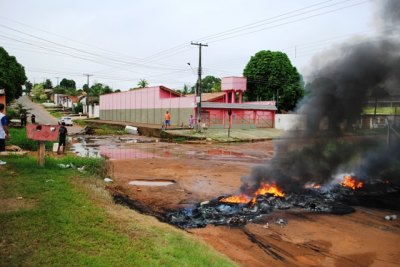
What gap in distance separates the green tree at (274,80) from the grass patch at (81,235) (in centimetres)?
4710

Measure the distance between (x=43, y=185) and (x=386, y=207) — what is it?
34.2 feet

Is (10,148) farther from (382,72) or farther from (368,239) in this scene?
(382,72)

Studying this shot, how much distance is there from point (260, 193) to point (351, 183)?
4.87 meters

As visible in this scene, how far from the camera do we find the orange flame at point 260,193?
10.7 meters

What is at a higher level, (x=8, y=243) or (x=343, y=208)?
(x=8, y=243)

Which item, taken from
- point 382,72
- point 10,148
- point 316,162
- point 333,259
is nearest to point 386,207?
point 316,162

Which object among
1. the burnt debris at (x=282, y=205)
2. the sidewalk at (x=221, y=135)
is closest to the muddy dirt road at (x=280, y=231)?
the burnt debris at (x=282, y=205)

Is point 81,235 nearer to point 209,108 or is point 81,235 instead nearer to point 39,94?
point 209,108

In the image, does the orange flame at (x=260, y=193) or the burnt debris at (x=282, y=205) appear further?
the orange flame at (x=260, y=193)

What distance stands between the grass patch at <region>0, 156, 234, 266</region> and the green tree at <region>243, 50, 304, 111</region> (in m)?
47.1

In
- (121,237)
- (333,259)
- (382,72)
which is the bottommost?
(333,259)

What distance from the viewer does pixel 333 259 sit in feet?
23.3

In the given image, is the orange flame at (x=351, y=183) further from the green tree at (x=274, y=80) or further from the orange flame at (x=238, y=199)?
the green tree at (x=274, y=80)

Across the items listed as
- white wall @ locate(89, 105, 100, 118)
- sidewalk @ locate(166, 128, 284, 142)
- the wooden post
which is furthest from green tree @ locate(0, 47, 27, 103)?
the wooden post
